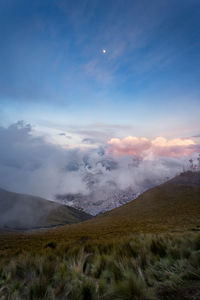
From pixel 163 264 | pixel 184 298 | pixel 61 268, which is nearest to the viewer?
pixel 184 298

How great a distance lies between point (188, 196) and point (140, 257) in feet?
378

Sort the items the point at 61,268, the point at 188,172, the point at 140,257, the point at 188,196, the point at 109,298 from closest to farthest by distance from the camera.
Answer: the point at 109,298 < the point at 61,268 < the point at 140,257 < the point at 188,196 < the point at 188,172

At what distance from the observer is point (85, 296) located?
91.1 inches

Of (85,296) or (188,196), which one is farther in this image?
(188,196)

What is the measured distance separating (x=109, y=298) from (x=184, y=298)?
98 centimetres

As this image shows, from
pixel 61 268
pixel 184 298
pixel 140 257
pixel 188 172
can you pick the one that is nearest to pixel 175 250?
pixel 140 257

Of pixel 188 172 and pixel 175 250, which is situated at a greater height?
pixel 188 172

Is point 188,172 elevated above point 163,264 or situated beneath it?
elevated above

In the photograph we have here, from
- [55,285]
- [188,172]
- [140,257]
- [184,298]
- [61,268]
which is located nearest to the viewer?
[184,298]

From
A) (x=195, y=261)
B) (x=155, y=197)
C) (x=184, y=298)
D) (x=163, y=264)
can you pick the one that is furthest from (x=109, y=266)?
(x=155, y=197)

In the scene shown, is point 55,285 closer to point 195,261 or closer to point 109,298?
point 109,298

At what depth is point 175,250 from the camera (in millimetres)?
3898

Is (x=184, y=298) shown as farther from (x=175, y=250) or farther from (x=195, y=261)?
(x=175, y=250)

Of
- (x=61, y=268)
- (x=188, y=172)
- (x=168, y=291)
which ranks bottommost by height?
(x=61, y=268)
